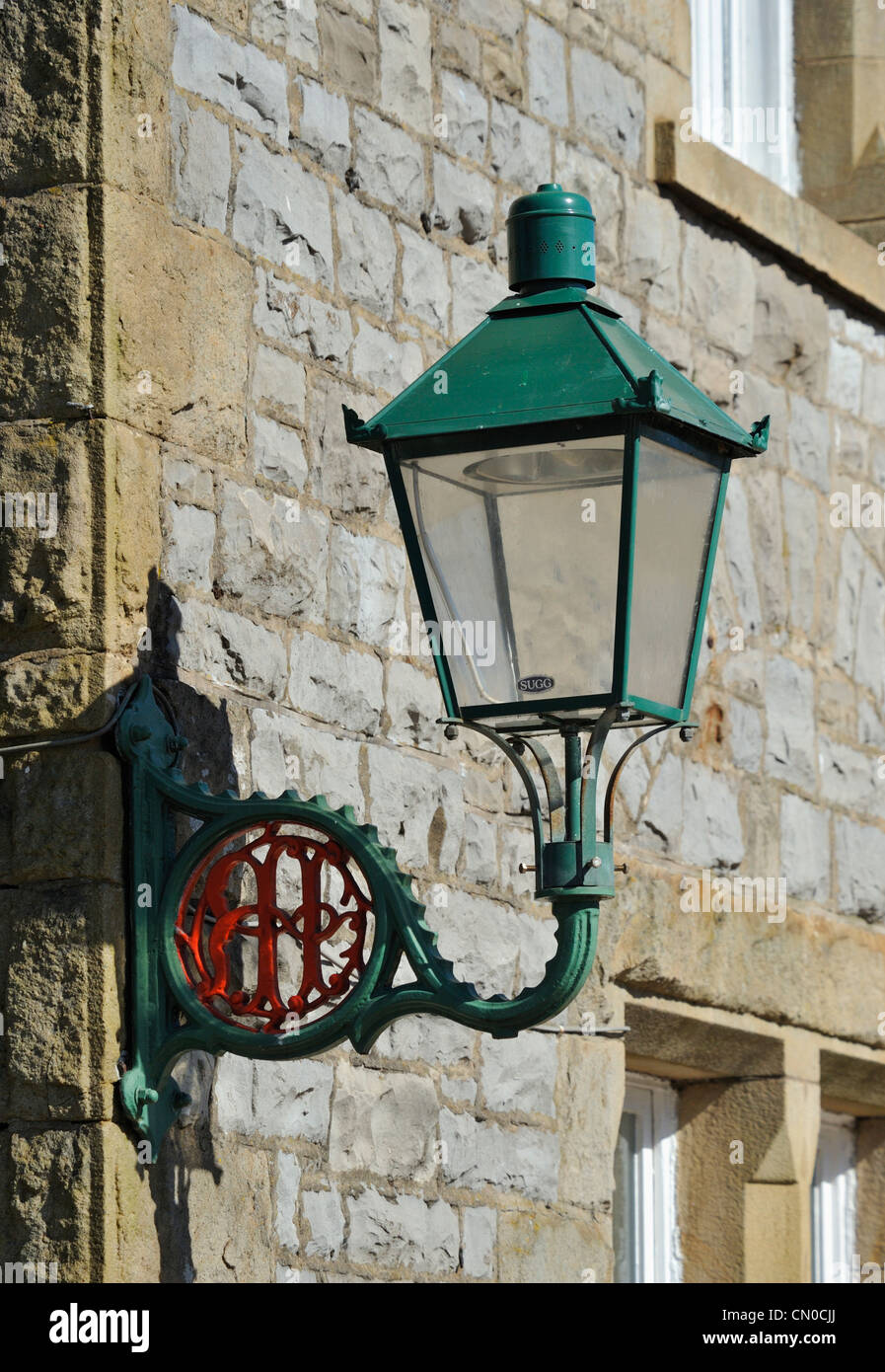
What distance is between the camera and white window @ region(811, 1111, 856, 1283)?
5.95 meters

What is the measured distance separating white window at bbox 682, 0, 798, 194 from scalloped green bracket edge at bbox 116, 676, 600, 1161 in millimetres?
3182

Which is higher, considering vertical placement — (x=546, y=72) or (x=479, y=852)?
(x=546, y=72)

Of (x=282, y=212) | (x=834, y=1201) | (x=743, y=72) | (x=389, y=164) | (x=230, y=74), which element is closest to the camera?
(x=230, y=74)

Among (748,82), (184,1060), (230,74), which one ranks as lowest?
(184,1060)

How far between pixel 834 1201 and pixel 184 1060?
8.87 ft

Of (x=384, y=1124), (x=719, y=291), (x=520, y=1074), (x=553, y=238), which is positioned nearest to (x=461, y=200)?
(x=719, y=291)

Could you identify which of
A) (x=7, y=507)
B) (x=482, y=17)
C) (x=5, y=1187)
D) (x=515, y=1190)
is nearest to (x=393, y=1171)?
(x=515, y=1190)

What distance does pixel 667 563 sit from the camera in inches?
131

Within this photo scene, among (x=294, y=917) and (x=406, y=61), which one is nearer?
(x=294, y=917)

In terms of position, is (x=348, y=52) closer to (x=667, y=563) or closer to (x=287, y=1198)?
(x=667, y=563)

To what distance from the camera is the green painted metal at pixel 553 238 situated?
3441 mm

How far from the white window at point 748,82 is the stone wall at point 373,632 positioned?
1.93ft

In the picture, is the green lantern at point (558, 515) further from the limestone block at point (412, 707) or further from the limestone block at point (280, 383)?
the limestone block at point (412, 707)

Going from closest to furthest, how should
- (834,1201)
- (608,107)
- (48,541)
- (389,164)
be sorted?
(48,541), (389,164), (608,107), (834,1201)
